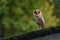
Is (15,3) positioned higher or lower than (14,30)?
higher

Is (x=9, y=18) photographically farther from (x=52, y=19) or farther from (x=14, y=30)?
(x=52, y=19)

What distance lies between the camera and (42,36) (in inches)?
131

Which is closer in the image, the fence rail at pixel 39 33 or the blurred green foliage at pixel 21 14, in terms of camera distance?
the fence rail at pixel 39 33

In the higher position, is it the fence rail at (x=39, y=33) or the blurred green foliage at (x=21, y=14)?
the fence rail at (x=39, y=33)

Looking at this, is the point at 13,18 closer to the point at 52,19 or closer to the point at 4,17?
the point at 4,17

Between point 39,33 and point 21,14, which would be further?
point 21,14

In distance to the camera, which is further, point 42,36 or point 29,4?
point 29,4

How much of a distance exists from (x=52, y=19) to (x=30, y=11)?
737 mm

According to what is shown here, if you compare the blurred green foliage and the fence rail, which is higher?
the fence rail

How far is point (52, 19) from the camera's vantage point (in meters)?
9.00

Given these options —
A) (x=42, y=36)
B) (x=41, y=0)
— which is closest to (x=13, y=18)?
(x=41, y=0)

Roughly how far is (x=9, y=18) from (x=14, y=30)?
49 centimetres

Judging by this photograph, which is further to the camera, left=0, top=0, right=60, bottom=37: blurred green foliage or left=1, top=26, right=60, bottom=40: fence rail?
left=0, top=0, right=60, bottom=37: blurred green foliage

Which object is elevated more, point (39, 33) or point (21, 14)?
point (39, 33)
